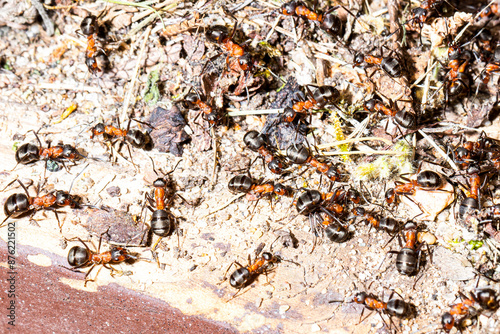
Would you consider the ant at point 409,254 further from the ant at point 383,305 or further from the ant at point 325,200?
the ant at point 325,200

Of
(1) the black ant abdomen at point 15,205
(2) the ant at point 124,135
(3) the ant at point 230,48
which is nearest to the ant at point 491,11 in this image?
(3) the ant at point 230,48

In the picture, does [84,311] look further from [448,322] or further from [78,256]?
[448,322]

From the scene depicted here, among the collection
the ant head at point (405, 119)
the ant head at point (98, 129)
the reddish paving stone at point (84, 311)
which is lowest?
the reddish paving stone at point (84, 311)

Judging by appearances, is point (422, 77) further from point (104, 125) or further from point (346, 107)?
point (104, 125)

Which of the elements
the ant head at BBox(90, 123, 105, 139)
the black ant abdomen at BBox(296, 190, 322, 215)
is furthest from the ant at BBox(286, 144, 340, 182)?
the ant head at BBox(90, 123, 105, 139)

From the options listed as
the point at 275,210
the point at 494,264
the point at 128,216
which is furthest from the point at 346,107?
the point at 128,216

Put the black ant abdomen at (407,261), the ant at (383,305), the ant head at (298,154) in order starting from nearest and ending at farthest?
the ant at (383,305)
the black ant abdomen at (407,261)
the ant head at (298,154)
